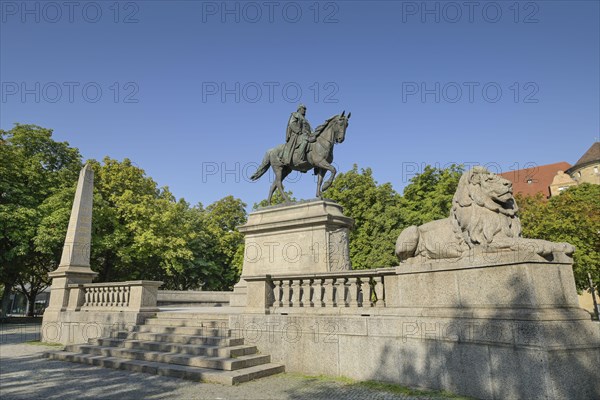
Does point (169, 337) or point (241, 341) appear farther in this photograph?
point (169, 337)

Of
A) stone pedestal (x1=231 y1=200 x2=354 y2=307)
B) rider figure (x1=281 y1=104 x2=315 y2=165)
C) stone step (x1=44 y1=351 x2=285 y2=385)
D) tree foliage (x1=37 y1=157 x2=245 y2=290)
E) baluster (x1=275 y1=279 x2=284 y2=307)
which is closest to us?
stone step (x1=44 y1=351 x2=285 y2=385)

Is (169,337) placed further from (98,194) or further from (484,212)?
(98,194)

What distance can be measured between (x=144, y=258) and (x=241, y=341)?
74.7 feet

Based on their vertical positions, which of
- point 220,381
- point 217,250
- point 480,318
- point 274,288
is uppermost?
point 217,250

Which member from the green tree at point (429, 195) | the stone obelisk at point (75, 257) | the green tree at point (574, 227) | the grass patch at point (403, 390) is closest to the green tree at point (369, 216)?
the green tree at point (429, 195)

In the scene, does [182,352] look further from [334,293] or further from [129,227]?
[129,227]

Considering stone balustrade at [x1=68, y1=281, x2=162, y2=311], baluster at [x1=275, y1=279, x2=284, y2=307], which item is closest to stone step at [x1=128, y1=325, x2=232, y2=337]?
stone balustrade at [x1=68, y1=281, x2=162, y2=311]

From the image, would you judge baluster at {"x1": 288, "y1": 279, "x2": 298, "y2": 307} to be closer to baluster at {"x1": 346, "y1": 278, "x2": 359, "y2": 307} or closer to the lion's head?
baluster at {"x1": 346, "y1": 278, "x2": 359, "y2": 307}

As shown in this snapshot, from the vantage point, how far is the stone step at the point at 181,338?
29.4ft

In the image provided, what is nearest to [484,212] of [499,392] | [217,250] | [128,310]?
[499,392]

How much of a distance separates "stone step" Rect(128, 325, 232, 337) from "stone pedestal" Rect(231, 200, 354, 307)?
10.1 feet

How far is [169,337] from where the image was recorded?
32.6 feet

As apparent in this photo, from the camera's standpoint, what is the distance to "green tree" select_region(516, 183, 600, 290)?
1045 inches

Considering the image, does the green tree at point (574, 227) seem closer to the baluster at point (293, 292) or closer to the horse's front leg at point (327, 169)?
the horse's front leg at point (327, 169)
